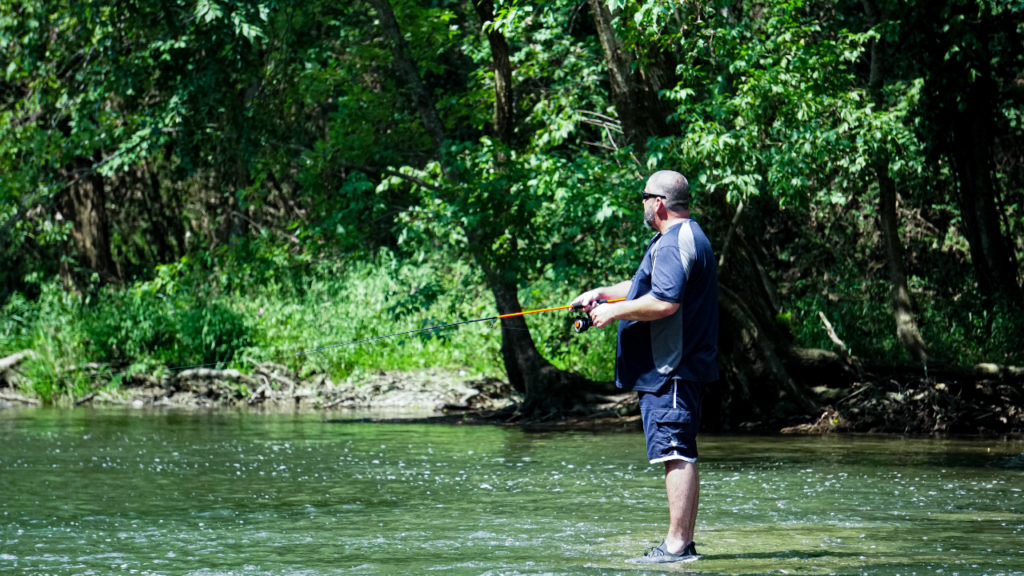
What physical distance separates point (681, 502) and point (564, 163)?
7279 mm

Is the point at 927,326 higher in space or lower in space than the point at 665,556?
higher

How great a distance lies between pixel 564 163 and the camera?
12.3 m

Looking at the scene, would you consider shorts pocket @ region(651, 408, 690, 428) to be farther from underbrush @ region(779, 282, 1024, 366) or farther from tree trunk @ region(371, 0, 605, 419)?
underbrush @ region(779, 282, 1024, 366)

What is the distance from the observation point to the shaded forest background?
1188cm

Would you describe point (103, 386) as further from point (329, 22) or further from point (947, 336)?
point (947, 336)

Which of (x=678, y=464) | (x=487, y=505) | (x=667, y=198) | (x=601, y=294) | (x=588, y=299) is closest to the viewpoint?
(x=678, y=464)

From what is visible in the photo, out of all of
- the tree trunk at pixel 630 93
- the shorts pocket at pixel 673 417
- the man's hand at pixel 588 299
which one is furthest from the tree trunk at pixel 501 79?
the shorts pocket at pixel 673 417

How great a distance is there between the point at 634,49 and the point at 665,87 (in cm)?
112

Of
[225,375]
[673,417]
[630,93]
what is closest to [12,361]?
[225,375]

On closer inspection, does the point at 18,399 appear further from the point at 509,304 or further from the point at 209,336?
the point at 509,304

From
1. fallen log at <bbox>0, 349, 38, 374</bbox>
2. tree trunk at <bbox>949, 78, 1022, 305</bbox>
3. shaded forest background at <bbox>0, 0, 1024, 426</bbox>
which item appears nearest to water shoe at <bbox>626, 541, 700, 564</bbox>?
shaded forest background at <bbox>0, 0, 1024, 426</bbox>

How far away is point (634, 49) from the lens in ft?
38.1

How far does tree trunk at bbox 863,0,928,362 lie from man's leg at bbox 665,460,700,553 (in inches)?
→ 372

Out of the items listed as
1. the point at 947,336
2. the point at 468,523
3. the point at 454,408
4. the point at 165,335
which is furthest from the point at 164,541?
the point at 165,335
